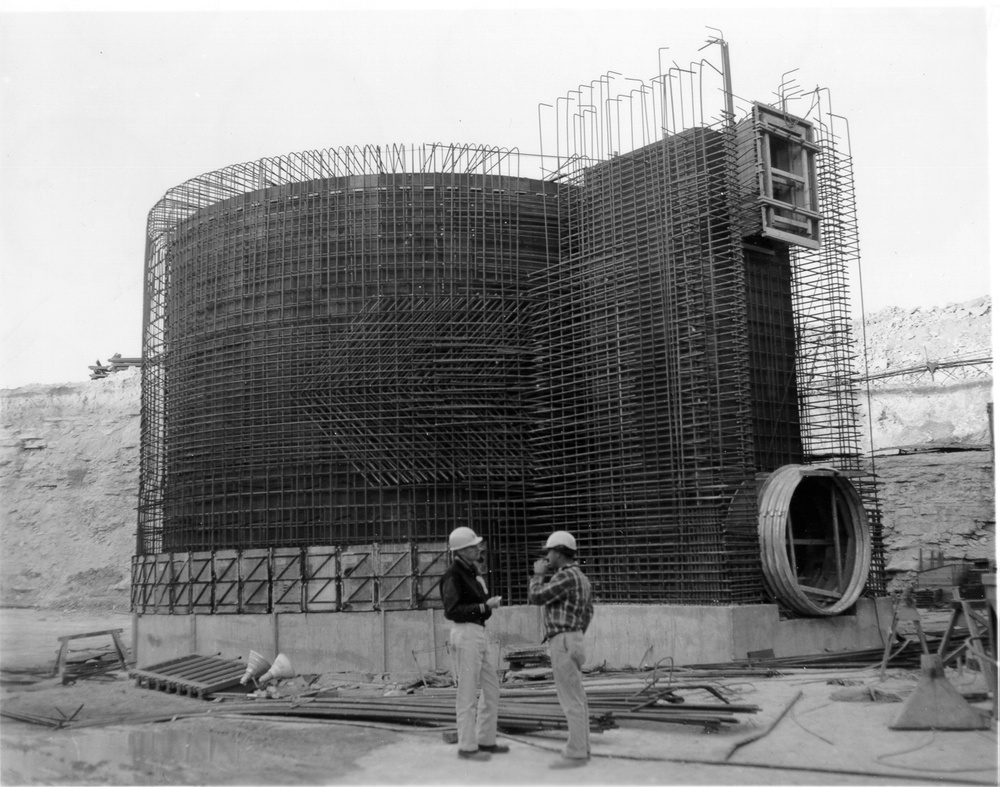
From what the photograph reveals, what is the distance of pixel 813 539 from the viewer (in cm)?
1747

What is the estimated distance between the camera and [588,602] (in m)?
8.64

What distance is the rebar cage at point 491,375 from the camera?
55.3ft

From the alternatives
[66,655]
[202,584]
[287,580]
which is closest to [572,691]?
[287,580]

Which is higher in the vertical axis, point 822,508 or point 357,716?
point 822,508

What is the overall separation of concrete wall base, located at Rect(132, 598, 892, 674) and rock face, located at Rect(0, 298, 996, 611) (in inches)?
569

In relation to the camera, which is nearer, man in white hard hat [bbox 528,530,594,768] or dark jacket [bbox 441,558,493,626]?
man in white hard hat [bbox 528,530,594,768]

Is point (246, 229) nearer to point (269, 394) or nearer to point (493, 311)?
point (269, 394)

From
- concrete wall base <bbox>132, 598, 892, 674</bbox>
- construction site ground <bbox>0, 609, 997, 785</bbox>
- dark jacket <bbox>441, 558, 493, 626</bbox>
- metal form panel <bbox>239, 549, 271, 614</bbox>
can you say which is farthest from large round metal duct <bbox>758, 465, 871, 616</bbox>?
metal form panel <bbox>239, 549, 271, 614</bbox>

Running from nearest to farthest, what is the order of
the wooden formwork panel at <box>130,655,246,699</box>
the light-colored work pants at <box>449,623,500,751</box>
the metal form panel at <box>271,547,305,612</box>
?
the light-colored work pants at <box>449,623,500,751</box> < the wooden formwork panel at <box>130,655,246,699</box> < the metal form panel at <box>271,547,305,612</box>

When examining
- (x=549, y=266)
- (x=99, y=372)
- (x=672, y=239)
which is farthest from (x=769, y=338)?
(x=99, y=372)

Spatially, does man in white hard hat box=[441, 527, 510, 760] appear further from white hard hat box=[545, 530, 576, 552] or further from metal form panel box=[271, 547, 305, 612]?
metal form panel box=[271, 547, 305, 612]

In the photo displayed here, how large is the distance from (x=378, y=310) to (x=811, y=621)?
9865 mm

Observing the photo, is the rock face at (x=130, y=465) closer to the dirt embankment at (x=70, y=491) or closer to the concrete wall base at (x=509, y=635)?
the dirt embankment at (x=70, y=491)

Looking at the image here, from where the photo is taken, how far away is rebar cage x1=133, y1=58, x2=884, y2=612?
1684cm
